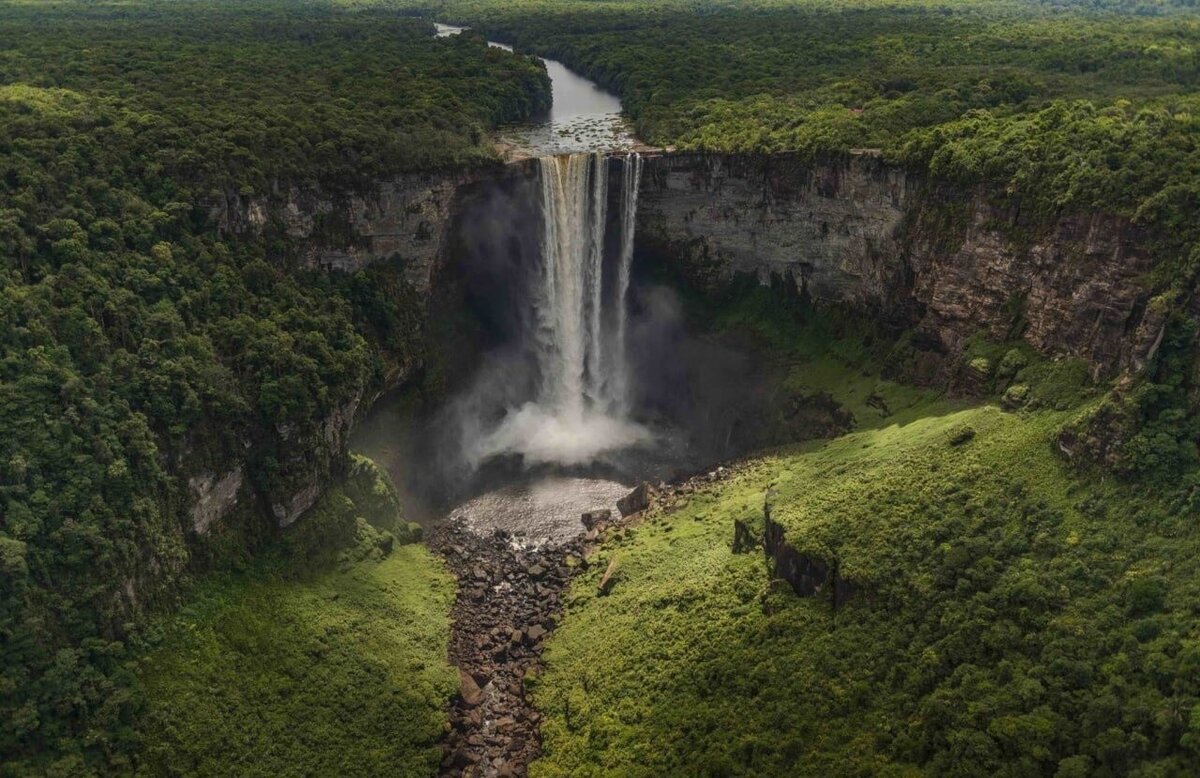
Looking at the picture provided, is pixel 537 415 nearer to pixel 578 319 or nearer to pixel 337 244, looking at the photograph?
pixel 578 319

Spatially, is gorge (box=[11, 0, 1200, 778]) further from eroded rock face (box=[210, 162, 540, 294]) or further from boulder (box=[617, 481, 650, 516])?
boulder (box=[617, 481, 650, 516])

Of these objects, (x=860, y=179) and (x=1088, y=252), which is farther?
(x=860, y=179)

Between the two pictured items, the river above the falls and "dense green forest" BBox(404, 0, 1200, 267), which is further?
the river above the falls

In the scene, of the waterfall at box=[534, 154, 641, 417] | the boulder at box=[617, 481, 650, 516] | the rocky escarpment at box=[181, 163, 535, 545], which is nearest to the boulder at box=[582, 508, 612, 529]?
the boulder at box=[617, 481, 650, 516]

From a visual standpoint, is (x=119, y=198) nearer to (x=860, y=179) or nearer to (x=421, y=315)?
(x=421, y=315)

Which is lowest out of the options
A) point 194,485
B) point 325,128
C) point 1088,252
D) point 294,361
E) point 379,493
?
point 379,493

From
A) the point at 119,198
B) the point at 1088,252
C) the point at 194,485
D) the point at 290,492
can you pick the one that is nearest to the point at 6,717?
the point at 194,485
